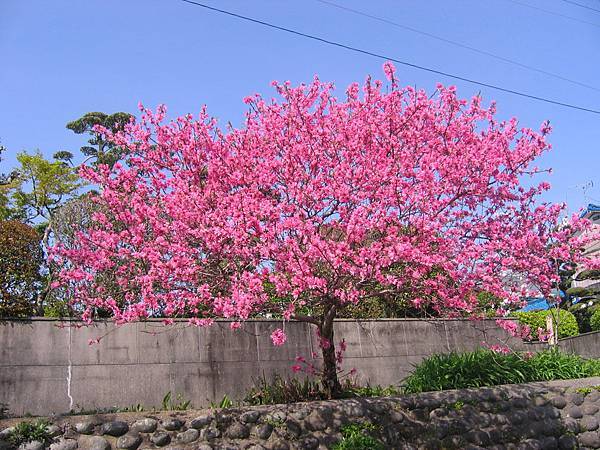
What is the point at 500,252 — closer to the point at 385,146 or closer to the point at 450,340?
the point at 385,146

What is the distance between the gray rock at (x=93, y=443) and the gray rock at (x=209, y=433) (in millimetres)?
1076

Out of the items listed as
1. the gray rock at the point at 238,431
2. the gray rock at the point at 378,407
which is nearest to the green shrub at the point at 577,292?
the gray rock at the point at 378,407

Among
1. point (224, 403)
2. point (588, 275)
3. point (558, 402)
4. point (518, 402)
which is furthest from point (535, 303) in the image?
point (224, 403)

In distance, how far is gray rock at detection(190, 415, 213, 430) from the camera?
6480 millimetres

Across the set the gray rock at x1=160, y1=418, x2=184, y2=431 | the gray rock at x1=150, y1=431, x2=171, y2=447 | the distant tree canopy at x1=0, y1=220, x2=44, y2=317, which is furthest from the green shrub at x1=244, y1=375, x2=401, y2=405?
the distant tree canopy at x1=0, y1=220, x2=44, y2=317

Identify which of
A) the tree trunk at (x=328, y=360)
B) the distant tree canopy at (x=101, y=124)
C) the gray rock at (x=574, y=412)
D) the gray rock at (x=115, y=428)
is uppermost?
the distant tree canopy at (x=101, y=124)

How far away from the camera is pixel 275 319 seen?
9.75 meters

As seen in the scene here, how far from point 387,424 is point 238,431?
209cm

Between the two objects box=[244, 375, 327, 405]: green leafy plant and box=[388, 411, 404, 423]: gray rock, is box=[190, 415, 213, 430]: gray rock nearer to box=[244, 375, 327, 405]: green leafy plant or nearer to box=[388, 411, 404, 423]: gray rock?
box=[244, 375, 327, 405]: green leafy plant

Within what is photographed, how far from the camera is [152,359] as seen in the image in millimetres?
8695

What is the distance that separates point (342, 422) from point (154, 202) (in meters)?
3.99

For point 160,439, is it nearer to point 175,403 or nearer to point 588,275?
point 175,403

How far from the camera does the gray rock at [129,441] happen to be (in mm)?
6012

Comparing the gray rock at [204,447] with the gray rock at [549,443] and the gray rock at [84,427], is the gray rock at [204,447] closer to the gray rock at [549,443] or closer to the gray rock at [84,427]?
the gray rock at [84,427]
